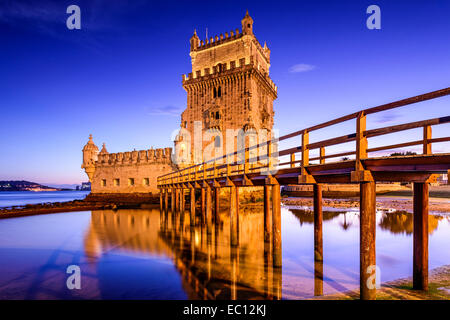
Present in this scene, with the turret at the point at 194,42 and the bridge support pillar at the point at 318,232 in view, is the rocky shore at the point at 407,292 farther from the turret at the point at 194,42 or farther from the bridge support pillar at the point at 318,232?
the turret at the point at 194,42

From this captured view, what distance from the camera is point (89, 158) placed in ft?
129

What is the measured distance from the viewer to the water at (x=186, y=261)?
280 inches

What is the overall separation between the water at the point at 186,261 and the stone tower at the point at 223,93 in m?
13.8

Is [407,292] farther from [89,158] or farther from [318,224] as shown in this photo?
[89,158]

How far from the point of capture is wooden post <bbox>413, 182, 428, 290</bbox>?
5.89 metres

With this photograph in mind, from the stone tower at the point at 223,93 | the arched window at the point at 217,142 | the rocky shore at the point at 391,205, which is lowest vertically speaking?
the rocky shore at the point at 391,205

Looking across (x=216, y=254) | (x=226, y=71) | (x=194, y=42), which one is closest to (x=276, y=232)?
(x=216, y=254)

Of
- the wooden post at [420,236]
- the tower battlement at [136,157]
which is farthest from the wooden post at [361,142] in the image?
the tower battlement at [136,157]

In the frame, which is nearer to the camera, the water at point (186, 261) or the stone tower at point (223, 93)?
the water at point (186, 261)

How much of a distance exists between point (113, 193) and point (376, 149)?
121 ft

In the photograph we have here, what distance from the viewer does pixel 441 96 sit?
437 cm

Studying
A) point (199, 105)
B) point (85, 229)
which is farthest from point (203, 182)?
point (199, 105)

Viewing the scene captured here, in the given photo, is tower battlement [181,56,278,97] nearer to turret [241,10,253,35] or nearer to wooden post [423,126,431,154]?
turret [241,10,253,35]

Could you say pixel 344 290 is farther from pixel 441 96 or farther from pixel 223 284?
pixel 441 96
